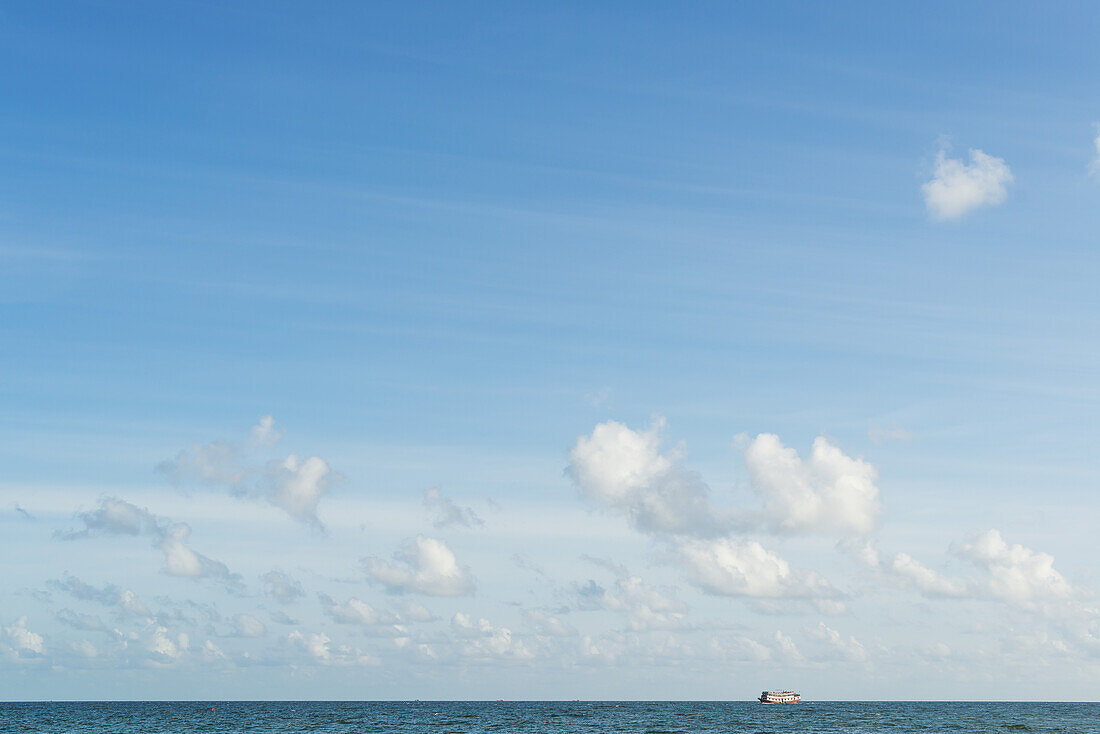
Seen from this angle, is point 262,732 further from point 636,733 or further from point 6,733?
point 636,733

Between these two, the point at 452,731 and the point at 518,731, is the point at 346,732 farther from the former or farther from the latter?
the point at 518,731

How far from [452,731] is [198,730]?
5071cm

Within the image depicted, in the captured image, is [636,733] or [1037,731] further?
[1037,731]

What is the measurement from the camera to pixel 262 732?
18925 centimetres

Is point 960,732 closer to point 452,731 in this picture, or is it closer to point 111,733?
point 452,731

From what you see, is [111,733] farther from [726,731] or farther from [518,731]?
[726,731]

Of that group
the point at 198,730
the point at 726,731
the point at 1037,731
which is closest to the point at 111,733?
the point at 198,730

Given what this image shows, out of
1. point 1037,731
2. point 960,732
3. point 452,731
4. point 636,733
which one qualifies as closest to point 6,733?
point 452,731

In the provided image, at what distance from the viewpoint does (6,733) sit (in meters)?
192

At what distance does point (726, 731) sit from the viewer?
19225 centimetres

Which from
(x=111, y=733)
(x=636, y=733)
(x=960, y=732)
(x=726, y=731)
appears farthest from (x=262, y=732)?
(x=960, y=732)

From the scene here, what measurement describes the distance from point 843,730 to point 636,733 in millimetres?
41847

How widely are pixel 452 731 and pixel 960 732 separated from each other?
97.2m

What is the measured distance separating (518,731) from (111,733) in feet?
251
